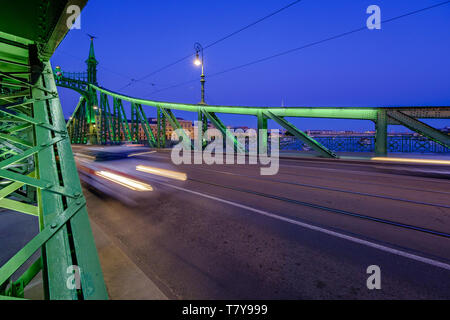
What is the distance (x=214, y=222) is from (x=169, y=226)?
912 millimetres

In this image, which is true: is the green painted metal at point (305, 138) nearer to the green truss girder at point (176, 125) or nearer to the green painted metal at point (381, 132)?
the green painted metal at point (381, 132)

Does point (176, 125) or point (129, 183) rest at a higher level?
point (176, 125)

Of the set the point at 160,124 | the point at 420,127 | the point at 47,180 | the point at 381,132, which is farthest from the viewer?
the point at 160,124

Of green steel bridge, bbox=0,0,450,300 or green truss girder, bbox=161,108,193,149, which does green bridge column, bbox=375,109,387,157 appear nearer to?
green steel bridge, bbox=0,0,450,300

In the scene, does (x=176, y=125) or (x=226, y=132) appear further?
(x=176, y=125)

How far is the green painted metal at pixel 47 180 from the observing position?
5.03ft

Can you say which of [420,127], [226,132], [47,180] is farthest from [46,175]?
[420,127]

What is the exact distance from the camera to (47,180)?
204cm

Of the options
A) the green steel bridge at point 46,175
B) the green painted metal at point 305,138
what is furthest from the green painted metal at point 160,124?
the green steel bridge at point 46,175

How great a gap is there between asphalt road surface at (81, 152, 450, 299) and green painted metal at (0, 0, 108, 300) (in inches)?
45.4

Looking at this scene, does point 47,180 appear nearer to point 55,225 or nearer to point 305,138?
point 55,225

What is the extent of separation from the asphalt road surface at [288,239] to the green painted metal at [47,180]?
1.15 meters

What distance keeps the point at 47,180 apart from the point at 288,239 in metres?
3.40
